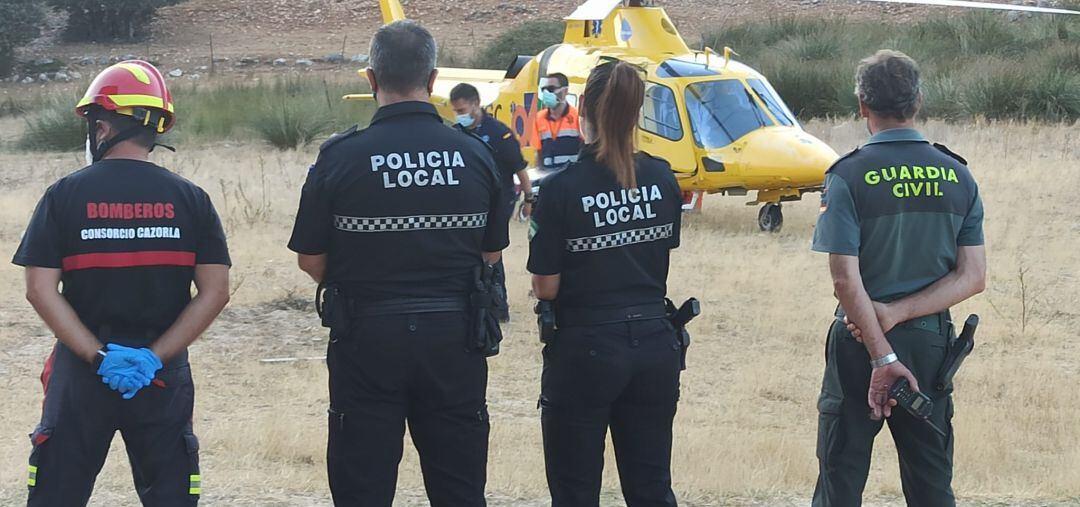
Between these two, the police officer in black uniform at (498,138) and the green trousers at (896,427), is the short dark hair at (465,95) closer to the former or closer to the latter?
the police officer in black uniform at (498,138)

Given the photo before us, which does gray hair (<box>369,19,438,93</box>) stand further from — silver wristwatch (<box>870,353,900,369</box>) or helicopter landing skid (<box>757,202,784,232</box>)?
helicopter landing skid (<box>757,202,784,232</box>)

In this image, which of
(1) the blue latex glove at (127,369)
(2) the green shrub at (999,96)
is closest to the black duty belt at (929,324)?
(1) the blue latex glove at (127,369)

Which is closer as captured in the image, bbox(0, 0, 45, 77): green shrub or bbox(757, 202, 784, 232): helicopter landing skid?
bbox(757, 202, 784, 232): helicopter landing skid

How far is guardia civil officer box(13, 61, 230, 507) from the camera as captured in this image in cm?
339

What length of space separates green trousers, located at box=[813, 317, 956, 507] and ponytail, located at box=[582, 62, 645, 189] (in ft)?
2.78

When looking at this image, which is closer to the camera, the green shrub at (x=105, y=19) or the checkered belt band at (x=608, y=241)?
the checkered belt band at (x=608, y=241)

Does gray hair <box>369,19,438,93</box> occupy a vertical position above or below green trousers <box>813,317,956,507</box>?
above

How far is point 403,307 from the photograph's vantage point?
3578 millimetres

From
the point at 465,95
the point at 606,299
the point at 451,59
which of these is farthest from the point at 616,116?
the point at 451,59

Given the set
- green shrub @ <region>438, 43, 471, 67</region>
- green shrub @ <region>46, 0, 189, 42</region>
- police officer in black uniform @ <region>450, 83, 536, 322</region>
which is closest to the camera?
police officer in black uniform @ <region>450, 83, 536, 322</region>

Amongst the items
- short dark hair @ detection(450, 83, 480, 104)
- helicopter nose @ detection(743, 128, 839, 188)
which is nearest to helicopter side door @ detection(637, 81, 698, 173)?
helicopter nose @ detection(743, 128, 839, 188)

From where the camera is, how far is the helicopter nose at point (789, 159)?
38.6 feet

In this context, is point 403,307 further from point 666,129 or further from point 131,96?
point 666,129

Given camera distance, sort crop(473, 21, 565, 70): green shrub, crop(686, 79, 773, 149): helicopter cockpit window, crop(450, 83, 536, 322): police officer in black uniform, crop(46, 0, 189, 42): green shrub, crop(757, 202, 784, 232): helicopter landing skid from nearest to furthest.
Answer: crop(450, 83, 536, 322): police officer in black uniform < crop(686, 79, 773, 149): helicopter cockpit window < crop(757, 202, 784, 232): helicopter landing skid < crop(473, 21, 565, 70): green shrub < crop(46, 0, 189, 42): green shrub
